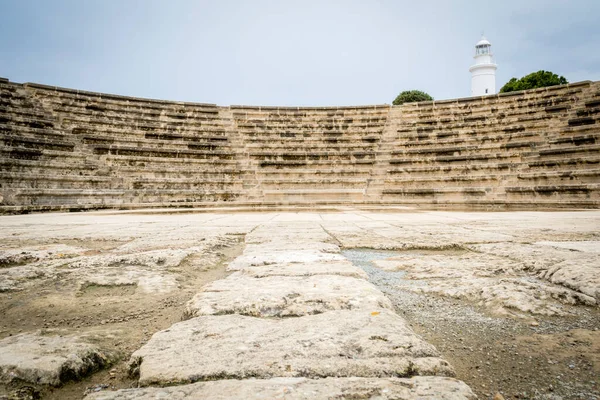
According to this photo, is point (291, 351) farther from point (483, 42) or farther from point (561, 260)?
point (483, 42)

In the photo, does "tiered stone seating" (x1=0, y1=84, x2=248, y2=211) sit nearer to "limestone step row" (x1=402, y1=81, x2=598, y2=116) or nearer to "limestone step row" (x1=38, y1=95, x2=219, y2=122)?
"limestone step row" (x1=38, y1=95, x2=219, y2=122)

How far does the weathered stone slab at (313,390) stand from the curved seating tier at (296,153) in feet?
24.2

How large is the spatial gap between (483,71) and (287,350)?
6064cm

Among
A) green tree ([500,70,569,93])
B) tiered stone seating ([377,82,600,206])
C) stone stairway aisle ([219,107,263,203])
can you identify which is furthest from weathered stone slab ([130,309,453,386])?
green tree ([500,70,569,93])

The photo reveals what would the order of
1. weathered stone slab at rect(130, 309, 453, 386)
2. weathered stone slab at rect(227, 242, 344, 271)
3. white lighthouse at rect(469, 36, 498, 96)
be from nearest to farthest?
weathered stone slab at rect(130, 309, 453, 386)
weathered stone slab at rect(227, 242, 344, 271)
white lighthouse at rect(469, 36, 498, 96)

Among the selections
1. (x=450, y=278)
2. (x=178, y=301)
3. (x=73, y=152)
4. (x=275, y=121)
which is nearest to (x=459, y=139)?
(x=275, y=121)

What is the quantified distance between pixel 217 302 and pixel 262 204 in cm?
691

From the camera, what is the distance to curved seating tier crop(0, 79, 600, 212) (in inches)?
303

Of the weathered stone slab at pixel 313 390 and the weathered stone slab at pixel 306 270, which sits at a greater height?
the weathered stone slab at pixel 313 390

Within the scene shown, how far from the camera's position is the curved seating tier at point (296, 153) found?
303 inches

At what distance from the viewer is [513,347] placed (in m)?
0.94

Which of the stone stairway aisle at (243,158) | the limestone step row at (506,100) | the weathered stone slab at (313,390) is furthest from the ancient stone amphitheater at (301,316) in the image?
the limestone step row at (506,100)

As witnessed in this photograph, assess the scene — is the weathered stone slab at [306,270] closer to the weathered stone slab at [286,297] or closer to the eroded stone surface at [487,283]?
the weathered stone slab at [286,297]

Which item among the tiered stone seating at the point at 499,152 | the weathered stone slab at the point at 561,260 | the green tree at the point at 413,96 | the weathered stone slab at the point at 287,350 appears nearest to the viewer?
the weathered stone slab at the point at 287,350
